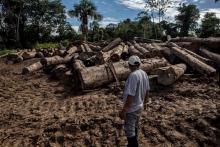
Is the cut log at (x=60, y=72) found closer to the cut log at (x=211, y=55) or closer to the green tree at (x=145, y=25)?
the cut log at (x=211, y=55)

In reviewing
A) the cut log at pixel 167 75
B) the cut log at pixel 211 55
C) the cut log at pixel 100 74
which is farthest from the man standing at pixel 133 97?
the cut log at pixel 211 55

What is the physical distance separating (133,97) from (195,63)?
5.37m

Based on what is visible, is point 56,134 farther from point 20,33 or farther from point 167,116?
point 20,33

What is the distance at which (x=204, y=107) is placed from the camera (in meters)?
6.83

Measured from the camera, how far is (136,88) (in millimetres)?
4586

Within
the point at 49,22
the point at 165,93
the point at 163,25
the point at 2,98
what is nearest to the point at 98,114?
the point at 165,93

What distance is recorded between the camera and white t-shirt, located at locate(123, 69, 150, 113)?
4.49m

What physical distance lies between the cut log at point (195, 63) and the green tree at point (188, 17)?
4948 cm

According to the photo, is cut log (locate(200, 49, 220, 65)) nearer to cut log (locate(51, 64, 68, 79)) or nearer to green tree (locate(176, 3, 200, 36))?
cut log (locate(51, 64, 68, 79))

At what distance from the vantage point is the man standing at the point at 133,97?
450 cm

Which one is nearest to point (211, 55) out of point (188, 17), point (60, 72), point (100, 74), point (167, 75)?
point (167, 75)

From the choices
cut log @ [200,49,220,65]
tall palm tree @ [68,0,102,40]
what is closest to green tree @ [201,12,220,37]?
tall palm tree @ [68,0,102,40]

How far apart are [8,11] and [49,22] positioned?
291 inches

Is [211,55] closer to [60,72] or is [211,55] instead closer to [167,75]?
[167,75]
